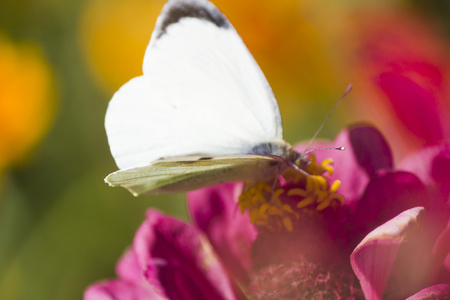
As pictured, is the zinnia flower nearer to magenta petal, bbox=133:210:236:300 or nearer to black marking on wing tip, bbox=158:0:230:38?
magenta petal, bbox=133:210:236:300

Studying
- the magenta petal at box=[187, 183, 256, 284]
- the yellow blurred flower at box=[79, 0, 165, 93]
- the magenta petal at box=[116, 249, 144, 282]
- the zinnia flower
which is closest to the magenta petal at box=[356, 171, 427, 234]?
the zinnia flower

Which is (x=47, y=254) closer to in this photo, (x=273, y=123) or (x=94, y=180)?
(x=94, y=180)

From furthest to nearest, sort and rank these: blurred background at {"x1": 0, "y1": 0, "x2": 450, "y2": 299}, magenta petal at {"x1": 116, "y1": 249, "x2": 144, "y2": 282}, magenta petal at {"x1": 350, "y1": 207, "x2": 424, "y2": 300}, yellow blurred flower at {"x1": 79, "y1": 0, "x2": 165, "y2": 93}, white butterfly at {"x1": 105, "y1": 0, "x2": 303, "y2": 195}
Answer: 1. yellow blurred flower at {"x1": 79, "y1": 0, "x2": 165, "y2": 93}
2. blurred background at {"x1": 0, "y1": 0, "x2": 450, "y2": 299}
3. magenta petal at {"x1": 116, "y1": 249, "x2": 144, "y2": 282}
4. white butterfly at {"x1": 105, "y1": 0, "x2": 303, "y2": 195}
5. magenta petal at {"x1": 350, "y1": 207, "x2": 424, "y2": 300}

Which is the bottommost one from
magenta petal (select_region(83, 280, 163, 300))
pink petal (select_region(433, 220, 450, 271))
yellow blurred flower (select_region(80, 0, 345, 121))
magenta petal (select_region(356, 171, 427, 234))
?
magenta petal (select_region(83, 280, 163, 300))

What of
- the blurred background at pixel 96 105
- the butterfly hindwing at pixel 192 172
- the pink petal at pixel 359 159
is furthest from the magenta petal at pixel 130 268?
the blurred background at pixel 96 105

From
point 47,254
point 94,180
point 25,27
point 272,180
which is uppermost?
point 25,27

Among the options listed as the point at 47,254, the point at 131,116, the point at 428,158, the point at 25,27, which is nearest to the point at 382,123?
the point at 428,158

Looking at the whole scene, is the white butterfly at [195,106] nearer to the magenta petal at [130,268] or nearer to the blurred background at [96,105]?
the magenta petal at [130,268]
